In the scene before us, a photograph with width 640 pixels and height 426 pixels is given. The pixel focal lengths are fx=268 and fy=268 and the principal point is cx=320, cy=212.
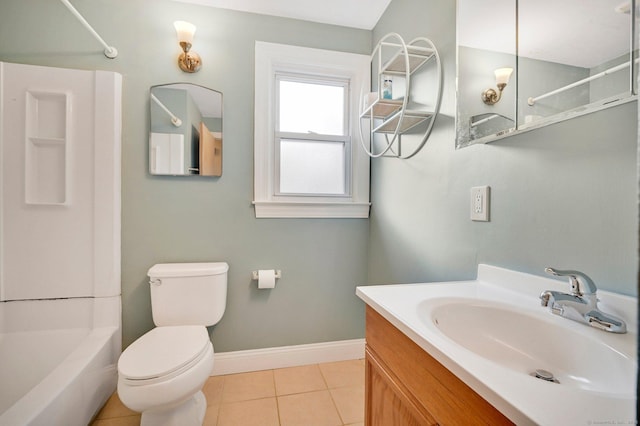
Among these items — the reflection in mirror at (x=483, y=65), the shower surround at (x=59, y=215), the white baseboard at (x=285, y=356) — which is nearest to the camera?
the reflection in mirror at (x=483, y=65)

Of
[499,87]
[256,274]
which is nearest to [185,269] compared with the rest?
[256,274]

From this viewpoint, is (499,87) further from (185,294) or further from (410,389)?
(185,294)

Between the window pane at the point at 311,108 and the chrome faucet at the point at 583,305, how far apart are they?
1.57 m

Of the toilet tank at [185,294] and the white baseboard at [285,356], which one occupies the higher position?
the toilet tank at [185,294]

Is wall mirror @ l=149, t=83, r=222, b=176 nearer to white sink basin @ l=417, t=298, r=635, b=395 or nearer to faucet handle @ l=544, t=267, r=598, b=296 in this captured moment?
white sink basin @ l=417, t=298, r=635, b=395

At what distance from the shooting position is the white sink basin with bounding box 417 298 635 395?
0.53 metres

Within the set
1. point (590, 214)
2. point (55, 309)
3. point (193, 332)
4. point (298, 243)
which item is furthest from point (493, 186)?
point (55, 309)

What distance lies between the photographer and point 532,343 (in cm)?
70

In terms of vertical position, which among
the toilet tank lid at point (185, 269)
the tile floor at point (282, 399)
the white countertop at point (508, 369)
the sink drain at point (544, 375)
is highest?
the white countertop at point (508, 369)

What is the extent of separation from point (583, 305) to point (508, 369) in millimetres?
346

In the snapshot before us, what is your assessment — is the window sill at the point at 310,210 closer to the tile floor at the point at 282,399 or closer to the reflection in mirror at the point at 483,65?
the reflection in mirror at the point at 483,65

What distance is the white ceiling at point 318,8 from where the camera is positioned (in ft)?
5.53

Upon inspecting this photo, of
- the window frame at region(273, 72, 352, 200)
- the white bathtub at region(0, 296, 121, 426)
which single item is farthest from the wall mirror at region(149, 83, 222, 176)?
the white bathtub at region(0, 296, 121, 426)

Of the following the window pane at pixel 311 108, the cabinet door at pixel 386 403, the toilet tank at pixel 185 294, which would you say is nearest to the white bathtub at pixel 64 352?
the toilet tank at pixel 185 294
